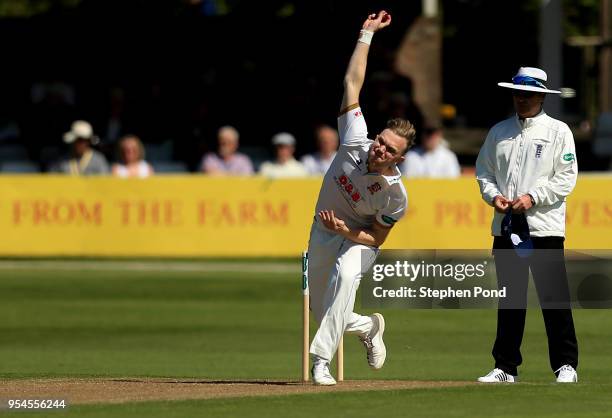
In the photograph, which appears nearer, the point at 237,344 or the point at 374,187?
the point at 374,187

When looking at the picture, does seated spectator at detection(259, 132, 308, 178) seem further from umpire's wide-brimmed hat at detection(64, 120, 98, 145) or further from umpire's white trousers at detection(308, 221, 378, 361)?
umpire's white trousers at detection(308, 221, 378, 361)

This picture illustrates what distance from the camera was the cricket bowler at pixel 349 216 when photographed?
1015cm

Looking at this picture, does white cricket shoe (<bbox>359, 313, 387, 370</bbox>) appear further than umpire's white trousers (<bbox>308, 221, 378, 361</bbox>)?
Yes

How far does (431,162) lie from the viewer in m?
21.0

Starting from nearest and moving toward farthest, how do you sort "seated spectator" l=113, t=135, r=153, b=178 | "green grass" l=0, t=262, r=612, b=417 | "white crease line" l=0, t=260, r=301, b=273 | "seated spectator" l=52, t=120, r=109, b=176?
"green grass" l=0, t=262, r=612, b=417 < "white crease line" l=0, t=260, r=301, b=273 < "seated spectator" l=113, t=135, r=153, b=178 < "seated spectator" l=52, t=120, r=109, b=176

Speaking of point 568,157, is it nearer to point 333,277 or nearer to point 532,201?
point 532,201

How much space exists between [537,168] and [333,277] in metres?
1.44

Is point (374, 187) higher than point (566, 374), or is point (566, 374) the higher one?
point (374, 187)

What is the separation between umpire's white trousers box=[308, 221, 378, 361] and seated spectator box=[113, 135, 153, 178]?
1066 centimetres

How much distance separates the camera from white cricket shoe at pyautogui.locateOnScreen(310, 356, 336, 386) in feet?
33.7

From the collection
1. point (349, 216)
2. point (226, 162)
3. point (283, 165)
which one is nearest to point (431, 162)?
point (283, 165)

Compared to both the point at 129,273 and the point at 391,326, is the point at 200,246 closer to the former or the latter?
the point at 129,273

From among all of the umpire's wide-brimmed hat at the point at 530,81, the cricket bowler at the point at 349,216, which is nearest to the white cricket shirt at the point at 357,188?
the cricket bowler at the point at 349,216

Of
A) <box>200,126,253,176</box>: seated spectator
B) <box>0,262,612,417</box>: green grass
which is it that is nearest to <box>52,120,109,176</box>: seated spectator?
<box>200,126,253,176</box>: seated spectator
